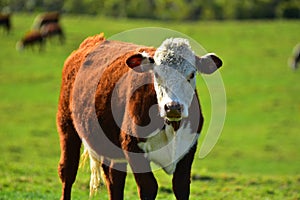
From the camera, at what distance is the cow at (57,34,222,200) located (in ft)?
20.3

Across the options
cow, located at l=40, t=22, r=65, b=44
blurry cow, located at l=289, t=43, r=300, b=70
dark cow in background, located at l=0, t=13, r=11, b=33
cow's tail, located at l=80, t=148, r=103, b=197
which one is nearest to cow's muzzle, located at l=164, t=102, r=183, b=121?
cow's tail, located at l=80, t=148, r=103, b=197

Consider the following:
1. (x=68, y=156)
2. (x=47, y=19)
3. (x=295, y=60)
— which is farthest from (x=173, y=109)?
(x=47, y=19)

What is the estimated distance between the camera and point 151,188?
6383 mm

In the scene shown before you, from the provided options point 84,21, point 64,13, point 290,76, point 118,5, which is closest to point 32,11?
point 64,13

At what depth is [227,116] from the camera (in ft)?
90.4

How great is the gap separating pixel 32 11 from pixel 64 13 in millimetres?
4022

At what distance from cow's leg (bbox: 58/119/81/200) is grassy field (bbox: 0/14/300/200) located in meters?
0.50

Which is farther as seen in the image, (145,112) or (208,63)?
(208,63)

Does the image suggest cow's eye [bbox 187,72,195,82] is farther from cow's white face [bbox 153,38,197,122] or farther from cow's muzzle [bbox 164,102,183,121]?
cow's muzzle [bbox 164,102,183,121]

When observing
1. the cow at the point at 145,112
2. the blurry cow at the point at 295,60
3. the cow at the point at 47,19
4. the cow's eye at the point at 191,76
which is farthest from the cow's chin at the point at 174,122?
the cow at the point at 47,19

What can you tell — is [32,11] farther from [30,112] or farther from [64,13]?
[30,112]

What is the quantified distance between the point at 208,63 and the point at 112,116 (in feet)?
3.70

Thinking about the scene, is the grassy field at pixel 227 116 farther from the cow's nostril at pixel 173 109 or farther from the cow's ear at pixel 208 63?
the cow's nostril at pixel 173 109

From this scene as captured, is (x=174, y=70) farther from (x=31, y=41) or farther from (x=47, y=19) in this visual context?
(x=47, y=19)
